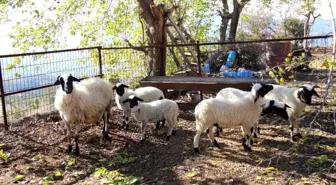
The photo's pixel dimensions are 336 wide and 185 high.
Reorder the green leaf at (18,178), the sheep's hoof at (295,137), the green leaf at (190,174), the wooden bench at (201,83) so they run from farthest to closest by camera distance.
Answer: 1. the wooden bench at (201,83)
2. the sheep's hoof at (295,137)
3. the green leaf at (18,178)
4. the green leaf at (190,174)

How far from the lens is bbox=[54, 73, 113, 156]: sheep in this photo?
5516 millimetres

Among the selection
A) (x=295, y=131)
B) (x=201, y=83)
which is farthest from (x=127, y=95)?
(x=295, y=131)

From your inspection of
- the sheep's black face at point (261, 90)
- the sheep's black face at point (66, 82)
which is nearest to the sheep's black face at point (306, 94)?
the sheep's black face at point (261, 90)

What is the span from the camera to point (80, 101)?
5676 mm

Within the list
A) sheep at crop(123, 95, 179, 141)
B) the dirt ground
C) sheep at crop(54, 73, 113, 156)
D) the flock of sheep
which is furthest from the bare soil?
sheep at crop(54, 73, 113, 156)

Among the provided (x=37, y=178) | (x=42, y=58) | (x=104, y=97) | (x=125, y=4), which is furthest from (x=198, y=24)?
(x=37, y=178)

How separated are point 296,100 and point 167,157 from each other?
2343 mm

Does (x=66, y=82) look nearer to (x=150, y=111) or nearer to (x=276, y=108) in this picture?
(x=150, y=111)

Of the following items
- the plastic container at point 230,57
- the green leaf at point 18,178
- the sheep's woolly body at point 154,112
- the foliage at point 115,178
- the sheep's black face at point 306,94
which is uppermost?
the plastic container at point 230,57

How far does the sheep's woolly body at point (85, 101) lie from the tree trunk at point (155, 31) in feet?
9.06

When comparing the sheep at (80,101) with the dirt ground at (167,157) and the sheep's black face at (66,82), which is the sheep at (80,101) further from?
the dirt ground at (167,157)

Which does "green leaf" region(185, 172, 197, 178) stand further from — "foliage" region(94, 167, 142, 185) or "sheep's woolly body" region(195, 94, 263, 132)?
"sheep's woolly body" region(195, 94, 263, 132)

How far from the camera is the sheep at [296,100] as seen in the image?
5.50m

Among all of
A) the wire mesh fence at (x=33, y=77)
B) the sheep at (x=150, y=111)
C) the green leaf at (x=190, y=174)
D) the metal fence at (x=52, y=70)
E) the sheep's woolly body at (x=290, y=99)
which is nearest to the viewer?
the green leaf at (x=190, y=174)
